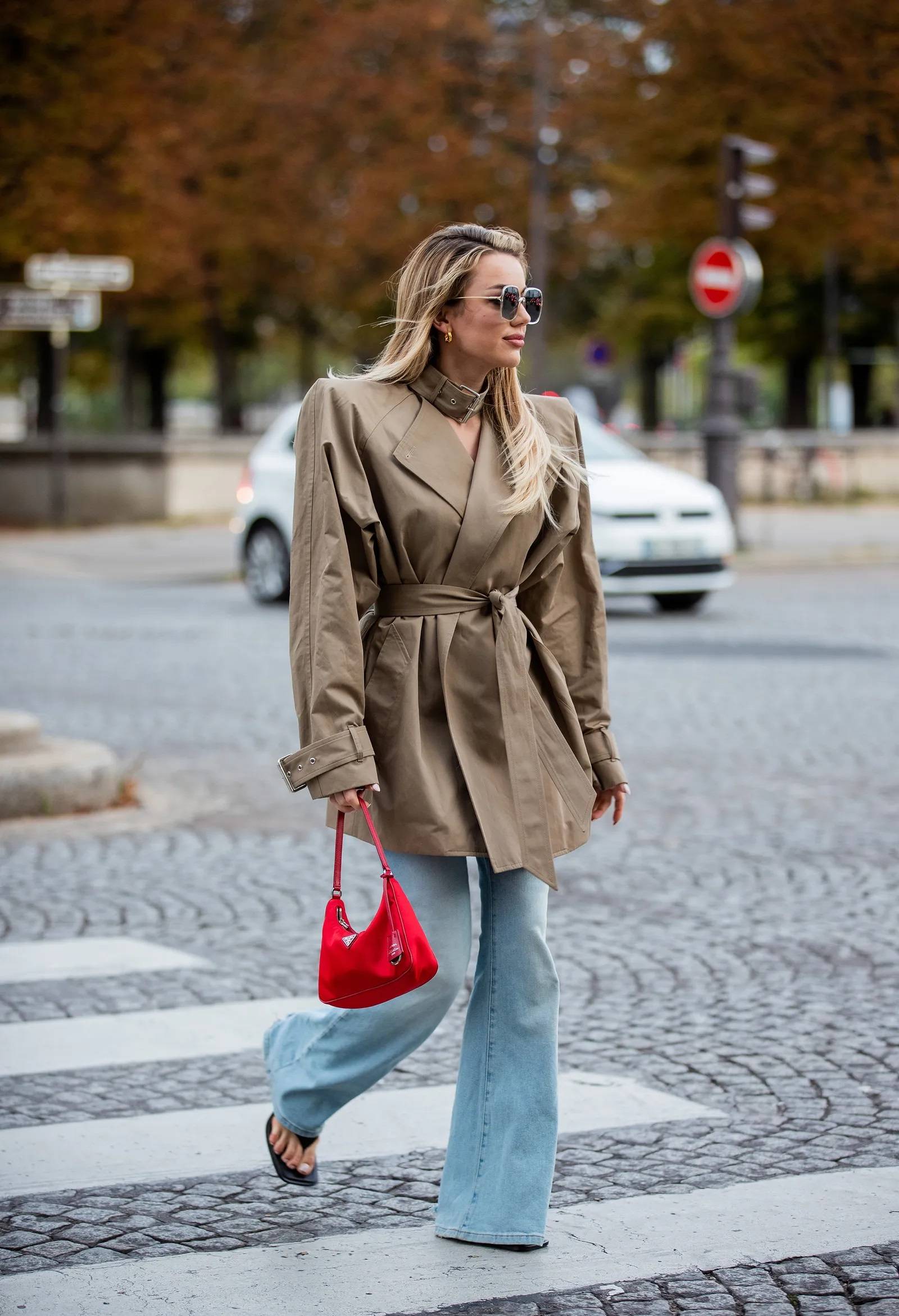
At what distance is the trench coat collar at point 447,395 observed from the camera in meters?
3.52

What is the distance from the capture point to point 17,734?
7.93 metres

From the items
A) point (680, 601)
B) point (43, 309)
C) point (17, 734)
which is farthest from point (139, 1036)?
point (43, 309)

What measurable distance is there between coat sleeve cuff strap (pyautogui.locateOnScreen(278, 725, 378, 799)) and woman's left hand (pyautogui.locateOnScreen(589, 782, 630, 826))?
0.57 metres

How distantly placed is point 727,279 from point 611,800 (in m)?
16.8

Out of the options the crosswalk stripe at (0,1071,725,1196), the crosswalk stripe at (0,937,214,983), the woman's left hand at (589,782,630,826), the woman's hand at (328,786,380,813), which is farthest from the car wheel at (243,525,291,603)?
the woman's hand at (328,786,380,813)

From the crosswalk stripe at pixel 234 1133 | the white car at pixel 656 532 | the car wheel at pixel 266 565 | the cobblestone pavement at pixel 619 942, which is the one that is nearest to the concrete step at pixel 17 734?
Result: the cobblestone pavement at pixel 619 942

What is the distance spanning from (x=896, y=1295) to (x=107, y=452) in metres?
26.8

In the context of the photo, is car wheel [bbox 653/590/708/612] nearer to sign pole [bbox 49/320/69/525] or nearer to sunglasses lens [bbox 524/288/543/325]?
sign pole [bbox 49/320/69/525]

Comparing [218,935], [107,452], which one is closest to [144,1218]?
[218,935]

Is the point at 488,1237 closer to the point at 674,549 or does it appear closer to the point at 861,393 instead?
the point at 674,549

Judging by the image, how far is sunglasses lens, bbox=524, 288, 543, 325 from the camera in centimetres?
352

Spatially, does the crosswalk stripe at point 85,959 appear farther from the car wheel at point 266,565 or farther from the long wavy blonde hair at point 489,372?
the car wheel at point 266,565

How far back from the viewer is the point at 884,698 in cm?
1109

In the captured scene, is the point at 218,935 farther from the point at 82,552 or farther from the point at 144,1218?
the point at 82,552
